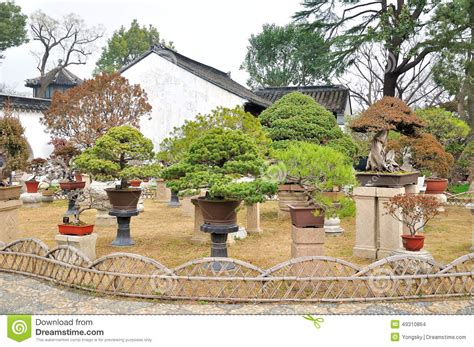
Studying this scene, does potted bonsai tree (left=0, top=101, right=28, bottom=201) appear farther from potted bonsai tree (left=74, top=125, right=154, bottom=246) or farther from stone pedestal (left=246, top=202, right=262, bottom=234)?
stone pedestal (left=246, top=202, right=262, bottom=234)

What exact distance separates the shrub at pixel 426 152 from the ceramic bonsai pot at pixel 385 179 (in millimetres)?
5081

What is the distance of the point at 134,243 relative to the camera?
25.0 ft

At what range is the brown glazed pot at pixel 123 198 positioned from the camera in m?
7.30

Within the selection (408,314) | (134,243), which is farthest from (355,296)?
(134,243)

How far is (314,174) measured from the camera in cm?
570

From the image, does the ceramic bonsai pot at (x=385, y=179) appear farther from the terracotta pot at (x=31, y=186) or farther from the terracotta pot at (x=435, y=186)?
the terracotta pot at (x=31, y=186)

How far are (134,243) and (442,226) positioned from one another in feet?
21.3

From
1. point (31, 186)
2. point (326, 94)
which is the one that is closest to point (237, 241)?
point (31, 186)

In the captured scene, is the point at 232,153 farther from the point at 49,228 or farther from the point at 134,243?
the point at 49,228

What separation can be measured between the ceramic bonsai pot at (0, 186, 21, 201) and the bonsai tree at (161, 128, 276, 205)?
9.71ft

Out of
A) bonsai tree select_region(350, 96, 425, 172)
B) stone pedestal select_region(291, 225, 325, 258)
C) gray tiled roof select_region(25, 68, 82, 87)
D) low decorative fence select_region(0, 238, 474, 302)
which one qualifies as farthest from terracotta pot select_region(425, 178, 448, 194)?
gray tiled roof select_region(25, 68, 82, 87)

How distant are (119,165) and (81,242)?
5.96 ft

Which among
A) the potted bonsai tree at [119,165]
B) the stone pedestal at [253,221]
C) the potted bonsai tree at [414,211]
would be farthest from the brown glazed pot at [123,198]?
the potted bonsai tree at [414,211]

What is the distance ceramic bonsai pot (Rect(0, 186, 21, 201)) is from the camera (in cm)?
703
